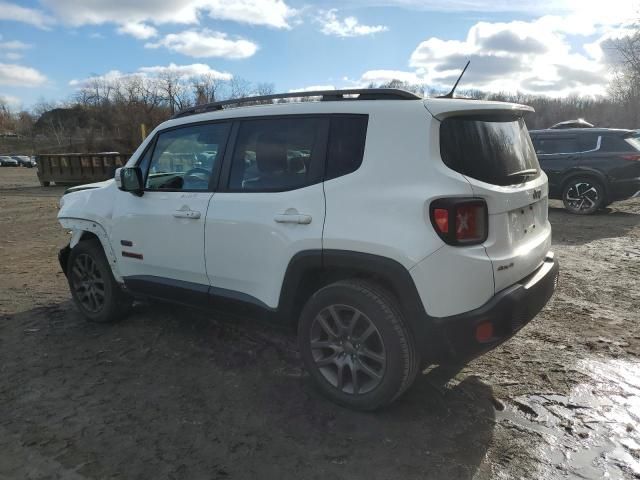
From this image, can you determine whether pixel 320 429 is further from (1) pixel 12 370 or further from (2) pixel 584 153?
(2) pixel 584 153

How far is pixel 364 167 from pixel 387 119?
1.02 ft

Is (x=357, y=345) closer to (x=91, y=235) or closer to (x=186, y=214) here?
(x=186, y=214)

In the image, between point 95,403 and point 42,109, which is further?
point 42,109

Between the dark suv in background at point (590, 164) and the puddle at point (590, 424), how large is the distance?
24.4ft

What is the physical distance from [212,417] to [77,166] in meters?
20.9

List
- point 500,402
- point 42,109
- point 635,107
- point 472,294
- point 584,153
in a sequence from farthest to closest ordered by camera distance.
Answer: point 42,109 < point 635,107 < point 584,153 < point 500,402 < point 472,294

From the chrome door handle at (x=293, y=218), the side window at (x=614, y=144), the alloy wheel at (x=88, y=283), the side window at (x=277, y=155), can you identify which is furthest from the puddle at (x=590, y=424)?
the side window at (x=614, y=144)

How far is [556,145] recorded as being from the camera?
10398 millimetres

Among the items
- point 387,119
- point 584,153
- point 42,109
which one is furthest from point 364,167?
point 42,109

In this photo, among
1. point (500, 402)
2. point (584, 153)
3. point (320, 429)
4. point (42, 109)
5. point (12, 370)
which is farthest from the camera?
point (42, 109)

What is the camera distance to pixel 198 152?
3766 mm

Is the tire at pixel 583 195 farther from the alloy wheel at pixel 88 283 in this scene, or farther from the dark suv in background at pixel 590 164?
the alloy wheel at pixel 88 283

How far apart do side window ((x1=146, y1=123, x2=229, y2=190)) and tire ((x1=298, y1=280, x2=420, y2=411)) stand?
1344mm

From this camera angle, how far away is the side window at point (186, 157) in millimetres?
3625
